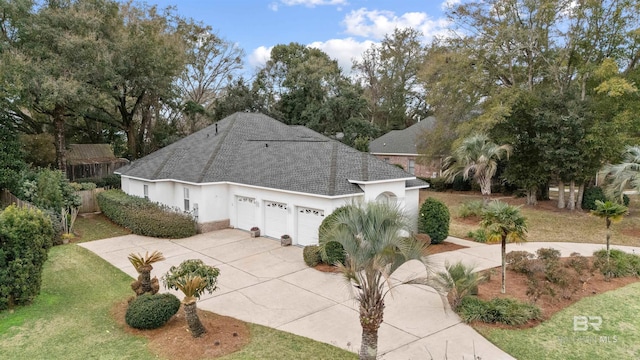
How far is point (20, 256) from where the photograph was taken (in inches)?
404

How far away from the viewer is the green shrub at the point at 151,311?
8938 millimetres

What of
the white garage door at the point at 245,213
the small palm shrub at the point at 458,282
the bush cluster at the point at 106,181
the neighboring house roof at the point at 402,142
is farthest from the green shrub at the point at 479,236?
the bush cluster at the point at 106,181

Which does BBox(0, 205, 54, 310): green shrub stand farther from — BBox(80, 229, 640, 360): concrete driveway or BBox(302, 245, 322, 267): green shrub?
BBox(302, 245, 322, 267): green shrub

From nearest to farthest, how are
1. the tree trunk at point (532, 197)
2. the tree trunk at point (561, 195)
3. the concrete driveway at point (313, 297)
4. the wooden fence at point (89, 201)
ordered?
the concrete driveway at point (313, 297) → the wooden fence at point (89, 201) → the tree trunk at point (561, 195) → the tree trunk at point (532, 197)

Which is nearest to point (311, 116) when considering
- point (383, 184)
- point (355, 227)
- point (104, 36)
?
point (104, 36)

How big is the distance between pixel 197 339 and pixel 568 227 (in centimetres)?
1878

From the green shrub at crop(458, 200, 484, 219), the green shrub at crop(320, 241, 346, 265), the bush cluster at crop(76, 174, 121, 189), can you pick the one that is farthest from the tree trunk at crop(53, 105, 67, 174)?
the green shrub at crop(458, 200, 484, 219)

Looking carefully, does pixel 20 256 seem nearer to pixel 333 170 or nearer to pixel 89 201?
pixel 333 170

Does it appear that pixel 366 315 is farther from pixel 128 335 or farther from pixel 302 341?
pixel 128 335

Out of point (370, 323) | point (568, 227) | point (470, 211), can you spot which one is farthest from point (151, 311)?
point (568, 227)

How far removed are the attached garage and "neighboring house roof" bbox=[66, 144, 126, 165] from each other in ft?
70.9

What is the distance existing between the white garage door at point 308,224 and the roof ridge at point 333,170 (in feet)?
3.28

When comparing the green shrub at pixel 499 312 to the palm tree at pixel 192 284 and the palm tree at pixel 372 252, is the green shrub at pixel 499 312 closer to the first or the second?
the palm tree at pixel 372 252

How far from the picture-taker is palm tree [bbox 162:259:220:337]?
830 cm
